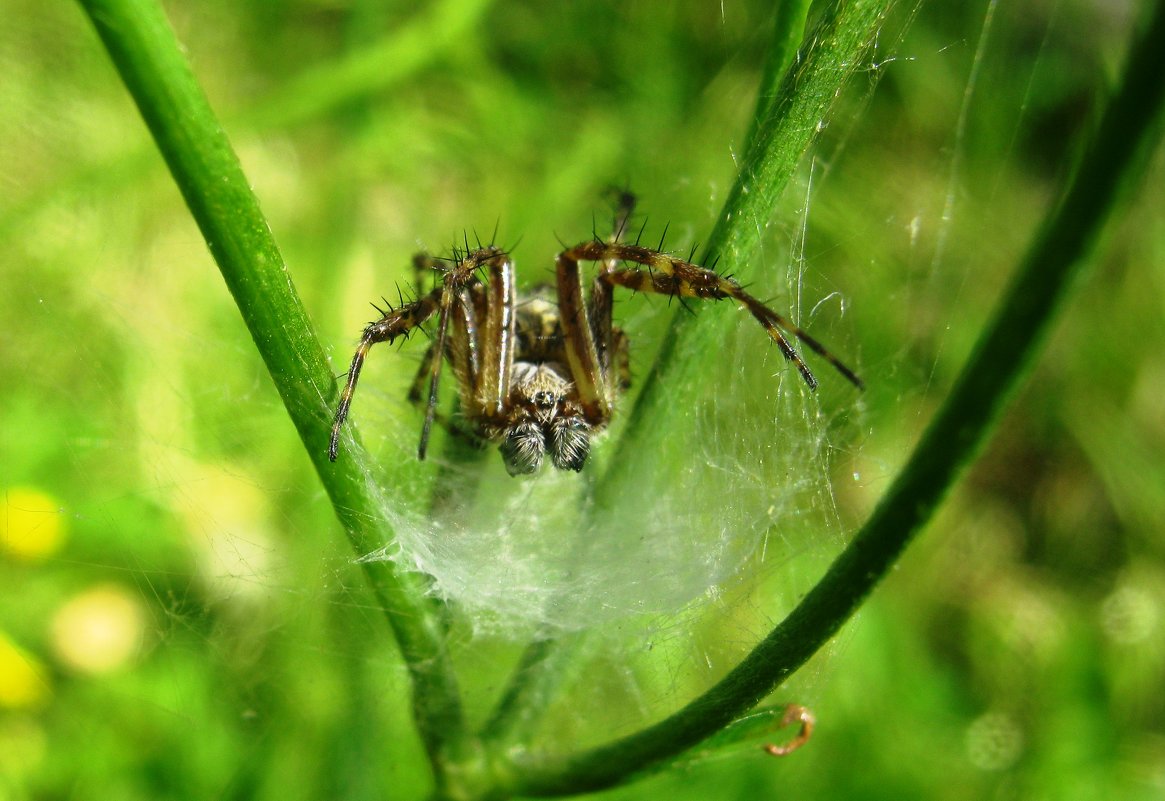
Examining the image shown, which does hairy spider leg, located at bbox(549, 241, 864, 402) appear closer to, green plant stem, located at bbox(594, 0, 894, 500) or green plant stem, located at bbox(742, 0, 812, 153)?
green plant stem, located at bbox(594, 0, 894, 500)

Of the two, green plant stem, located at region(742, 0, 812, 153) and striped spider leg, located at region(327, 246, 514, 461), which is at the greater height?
green plant stem, located at region(742, 0, 812, 153)

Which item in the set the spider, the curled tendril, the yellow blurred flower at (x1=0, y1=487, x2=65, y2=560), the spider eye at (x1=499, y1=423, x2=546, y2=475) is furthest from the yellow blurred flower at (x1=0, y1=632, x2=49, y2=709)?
the curled tendril

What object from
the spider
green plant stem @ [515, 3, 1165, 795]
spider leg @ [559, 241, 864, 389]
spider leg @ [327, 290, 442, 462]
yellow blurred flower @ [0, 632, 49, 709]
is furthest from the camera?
yellow blurred flower @ [0, 632, 49, 709]

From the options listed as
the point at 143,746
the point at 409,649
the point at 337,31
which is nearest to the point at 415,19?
the point at 337,31

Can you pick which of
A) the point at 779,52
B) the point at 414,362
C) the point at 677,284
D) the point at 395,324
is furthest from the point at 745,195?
the point at 414,362

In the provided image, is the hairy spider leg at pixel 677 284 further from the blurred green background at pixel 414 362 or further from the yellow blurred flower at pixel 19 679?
the yellow blurred flower at pixel 19 679

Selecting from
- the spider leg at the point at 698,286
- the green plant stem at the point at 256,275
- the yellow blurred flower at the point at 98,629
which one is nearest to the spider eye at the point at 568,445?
the spider leg at the point at 698,286

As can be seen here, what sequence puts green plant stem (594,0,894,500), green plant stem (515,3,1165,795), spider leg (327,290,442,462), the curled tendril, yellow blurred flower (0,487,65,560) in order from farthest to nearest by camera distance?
1. yellow blurred flower (0,487,65,560)
2. spider leg (327,290,442,462)
3. the curled tendril
4. green plant stem (594,0,894,500)
5. green plant stem (515,3,1165,795)

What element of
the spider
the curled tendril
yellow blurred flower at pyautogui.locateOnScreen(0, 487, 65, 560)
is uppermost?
the spider

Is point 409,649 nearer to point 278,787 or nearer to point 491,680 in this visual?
point 491,680
